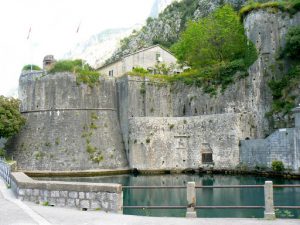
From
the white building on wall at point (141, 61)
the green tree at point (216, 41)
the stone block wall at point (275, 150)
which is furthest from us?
the white building on wall at point (141, 61)

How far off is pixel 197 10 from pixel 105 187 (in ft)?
224

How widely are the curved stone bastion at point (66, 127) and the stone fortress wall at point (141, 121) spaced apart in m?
0.09

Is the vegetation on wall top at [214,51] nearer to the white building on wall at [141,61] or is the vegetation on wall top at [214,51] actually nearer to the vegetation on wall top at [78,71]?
the white building on wall at [141,61]

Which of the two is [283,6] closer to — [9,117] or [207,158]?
[207,158]

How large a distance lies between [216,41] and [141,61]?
886 centimetres

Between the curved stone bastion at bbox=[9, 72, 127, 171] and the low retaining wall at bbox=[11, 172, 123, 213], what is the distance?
23453mm

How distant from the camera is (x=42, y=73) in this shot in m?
40.4

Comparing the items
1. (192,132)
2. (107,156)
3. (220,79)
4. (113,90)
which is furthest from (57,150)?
(220,79)

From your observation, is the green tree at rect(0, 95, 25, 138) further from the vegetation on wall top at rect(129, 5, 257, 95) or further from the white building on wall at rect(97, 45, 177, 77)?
the vegetation on wall top at rect(129, 5, 257, 95)

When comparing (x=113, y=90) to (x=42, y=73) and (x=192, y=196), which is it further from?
(x=192, y=196)

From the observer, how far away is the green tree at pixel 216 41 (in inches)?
1721

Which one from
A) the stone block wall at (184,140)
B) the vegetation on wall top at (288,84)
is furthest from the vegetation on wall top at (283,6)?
the stone block wall at (184,140)

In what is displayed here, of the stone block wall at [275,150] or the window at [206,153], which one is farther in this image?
the window at [206,153]

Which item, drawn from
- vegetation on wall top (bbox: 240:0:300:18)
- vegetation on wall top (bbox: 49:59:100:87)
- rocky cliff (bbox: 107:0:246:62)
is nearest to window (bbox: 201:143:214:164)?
vegetation on wall top (bbox: 49:59:100:87)
